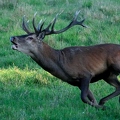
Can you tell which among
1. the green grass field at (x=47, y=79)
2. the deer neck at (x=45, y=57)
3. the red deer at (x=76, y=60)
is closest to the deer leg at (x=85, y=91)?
the red deer at (x=76, y=60)

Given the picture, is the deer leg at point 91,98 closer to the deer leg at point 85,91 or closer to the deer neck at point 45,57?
the deer leg at point 85,91

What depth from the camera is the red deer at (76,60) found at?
307 inches

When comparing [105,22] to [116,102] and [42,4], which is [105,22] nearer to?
[42,4]

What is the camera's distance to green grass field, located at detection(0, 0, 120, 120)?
7.43m

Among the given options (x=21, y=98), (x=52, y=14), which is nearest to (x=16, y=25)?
(x=52, y=14)

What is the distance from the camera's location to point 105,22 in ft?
47.4

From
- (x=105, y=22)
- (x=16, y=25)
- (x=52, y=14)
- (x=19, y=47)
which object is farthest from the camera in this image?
(x=52, y=14)

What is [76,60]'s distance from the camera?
26.0ft

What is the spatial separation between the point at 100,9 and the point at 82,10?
57 cm

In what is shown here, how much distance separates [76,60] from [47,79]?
1.55 m

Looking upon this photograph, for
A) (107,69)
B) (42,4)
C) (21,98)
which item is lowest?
(42,4)

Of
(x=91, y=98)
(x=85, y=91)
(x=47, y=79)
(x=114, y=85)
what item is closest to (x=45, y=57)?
(x=85, y=91)

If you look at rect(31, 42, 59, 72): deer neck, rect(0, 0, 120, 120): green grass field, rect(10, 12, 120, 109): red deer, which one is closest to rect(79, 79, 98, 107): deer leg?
rect(10, 12, 120, 109): red deer

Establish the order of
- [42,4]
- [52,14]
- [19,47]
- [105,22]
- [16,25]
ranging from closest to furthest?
[19,47]
[16,25]
[105,22]
[52,14]
[42,4]
